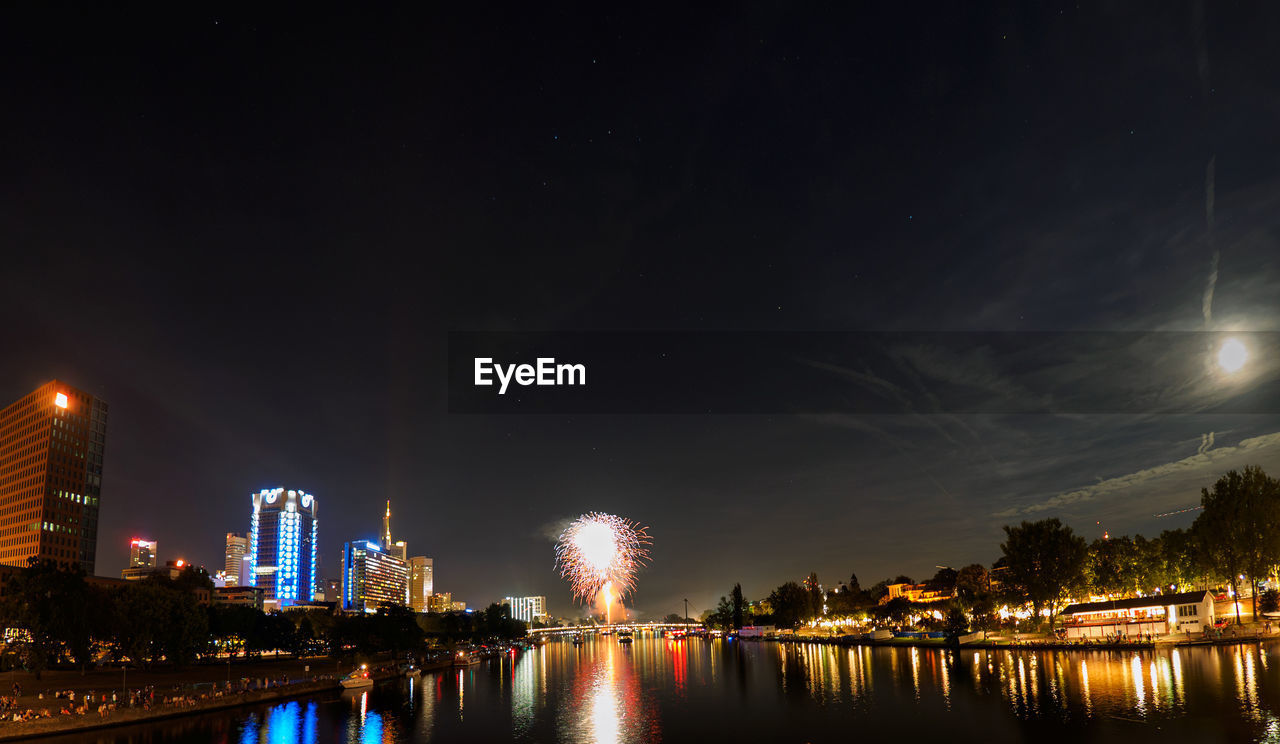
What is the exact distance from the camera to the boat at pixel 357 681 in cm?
10450

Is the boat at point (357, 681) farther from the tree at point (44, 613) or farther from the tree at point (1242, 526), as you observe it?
the tree at point (1242, 526)

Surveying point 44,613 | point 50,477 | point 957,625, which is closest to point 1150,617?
point 957,625

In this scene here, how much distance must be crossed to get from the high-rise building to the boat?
10816cm

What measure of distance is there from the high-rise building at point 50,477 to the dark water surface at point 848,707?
395ft

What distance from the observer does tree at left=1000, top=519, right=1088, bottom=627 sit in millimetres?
117688

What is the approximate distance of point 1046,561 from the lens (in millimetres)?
118750

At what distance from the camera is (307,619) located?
164 metres

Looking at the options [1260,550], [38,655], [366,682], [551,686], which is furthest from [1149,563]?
[38,655]

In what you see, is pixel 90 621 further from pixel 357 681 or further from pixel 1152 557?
pixel 1152 557

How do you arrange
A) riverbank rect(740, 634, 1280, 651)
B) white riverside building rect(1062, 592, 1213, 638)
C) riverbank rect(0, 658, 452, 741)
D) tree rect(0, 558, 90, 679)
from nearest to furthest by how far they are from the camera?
1. riverbank rect(0, 658, 452, 741)
2. tree rect(0, 558, 90, 679)
3. riverbank rect(740, 634, 1280, 651)
4. white riverside building rect(1062, 592, 1213, 638)

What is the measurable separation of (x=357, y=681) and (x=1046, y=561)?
105 m

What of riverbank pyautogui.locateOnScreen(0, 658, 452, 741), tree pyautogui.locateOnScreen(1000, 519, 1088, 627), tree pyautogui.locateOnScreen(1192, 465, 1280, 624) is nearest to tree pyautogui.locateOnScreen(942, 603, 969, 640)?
tree pyautogui.locateOnScreen(1000, 519, 1088, 627)

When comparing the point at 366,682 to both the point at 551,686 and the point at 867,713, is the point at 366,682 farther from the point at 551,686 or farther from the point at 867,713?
the point at 867,713

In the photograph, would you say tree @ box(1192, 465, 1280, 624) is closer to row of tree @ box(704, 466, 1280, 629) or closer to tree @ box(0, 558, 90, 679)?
row of tree @ box(704, 466, 1280, 629)
